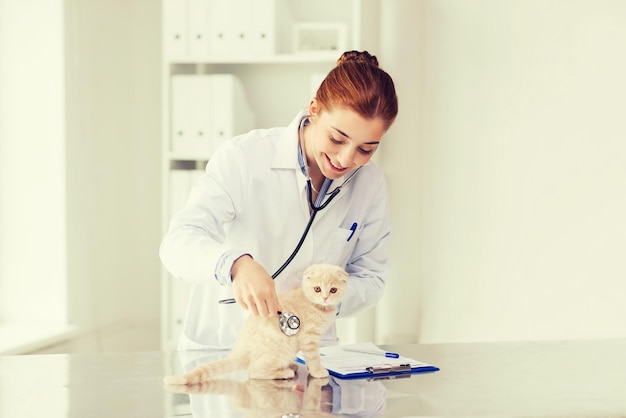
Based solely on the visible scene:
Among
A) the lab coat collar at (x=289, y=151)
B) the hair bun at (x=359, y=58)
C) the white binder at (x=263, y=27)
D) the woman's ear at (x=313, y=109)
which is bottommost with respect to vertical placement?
the lab coat collar at (x=289, y=151)

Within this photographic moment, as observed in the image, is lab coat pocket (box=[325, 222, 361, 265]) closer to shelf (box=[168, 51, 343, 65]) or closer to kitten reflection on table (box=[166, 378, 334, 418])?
kitten reflection on table (box=[166, 378, 334, 418])

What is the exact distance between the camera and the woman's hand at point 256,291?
4.10 feet

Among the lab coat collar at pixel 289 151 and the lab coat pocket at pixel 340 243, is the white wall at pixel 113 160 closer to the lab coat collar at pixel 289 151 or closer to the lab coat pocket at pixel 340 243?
the lab coat collar at pixel 289 151

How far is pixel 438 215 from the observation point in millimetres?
3383

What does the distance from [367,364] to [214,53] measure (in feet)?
→ 6.75

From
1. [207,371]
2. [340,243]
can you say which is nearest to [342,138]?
[340,243]

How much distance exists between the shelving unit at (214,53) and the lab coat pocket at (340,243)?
1405 mm

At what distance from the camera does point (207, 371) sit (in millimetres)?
1276

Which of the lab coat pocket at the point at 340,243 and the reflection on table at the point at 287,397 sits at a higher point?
the lab coat pocket at the point at 340,243

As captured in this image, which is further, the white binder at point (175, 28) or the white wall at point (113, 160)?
the white wall at point (113, 160)

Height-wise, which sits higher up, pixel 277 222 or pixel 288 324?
pixel 277 222

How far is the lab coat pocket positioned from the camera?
1792 mm

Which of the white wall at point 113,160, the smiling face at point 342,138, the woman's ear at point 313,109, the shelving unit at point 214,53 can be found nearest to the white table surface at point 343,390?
the smiling face at point 342,138

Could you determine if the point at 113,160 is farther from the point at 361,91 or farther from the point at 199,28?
the point at 361,91
